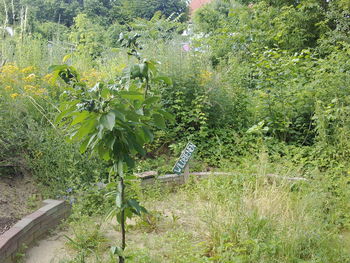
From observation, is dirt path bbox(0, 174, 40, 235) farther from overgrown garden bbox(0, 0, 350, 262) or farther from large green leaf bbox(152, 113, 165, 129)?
large green leaf bbox(152, 113, 165, 129)

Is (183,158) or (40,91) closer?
(183,158)

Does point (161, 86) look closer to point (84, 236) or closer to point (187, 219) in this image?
point (187, 219)

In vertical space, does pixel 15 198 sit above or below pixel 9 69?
below

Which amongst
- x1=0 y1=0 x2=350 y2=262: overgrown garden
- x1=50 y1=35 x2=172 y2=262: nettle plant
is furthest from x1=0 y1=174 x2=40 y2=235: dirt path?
x1=50 y1=35 x2=172 y2=262: nettle plant

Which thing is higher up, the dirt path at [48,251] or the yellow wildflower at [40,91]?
the yellow wildflower at [40,91]

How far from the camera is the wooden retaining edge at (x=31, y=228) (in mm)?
2555

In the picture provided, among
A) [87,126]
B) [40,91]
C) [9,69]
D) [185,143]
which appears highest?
[9,69]

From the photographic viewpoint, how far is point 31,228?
2895 mm

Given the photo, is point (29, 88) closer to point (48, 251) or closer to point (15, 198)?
point (15, 198)

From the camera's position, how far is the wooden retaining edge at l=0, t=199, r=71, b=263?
2555 millimetres

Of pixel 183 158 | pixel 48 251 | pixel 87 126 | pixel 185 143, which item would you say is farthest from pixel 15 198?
pixel 185 143

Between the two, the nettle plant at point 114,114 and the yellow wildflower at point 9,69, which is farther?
the yellow wildflower at point 9,69

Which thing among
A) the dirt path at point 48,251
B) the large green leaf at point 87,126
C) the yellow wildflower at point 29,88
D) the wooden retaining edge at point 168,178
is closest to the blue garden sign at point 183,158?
the wooden retaining edge at point 168,178

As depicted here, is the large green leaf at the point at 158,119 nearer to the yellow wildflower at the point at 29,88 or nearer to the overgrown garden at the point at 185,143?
the overgrown garden at the point at 185,143
